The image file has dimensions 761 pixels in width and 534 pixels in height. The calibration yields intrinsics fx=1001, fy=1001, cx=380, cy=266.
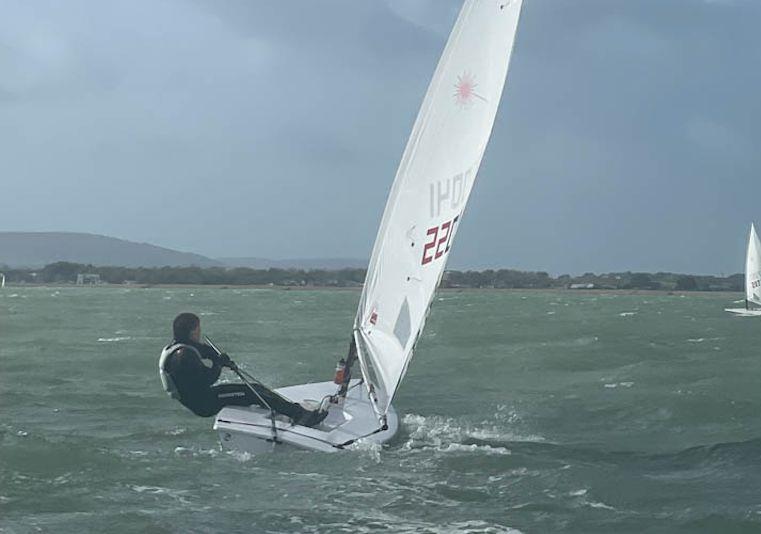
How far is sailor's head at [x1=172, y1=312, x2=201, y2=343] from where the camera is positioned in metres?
8.52

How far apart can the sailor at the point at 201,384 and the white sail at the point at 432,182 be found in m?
0.91

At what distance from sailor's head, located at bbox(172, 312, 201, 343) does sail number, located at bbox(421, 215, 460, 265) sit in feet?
7.17

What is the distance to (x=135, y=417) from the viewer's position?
1196 cm

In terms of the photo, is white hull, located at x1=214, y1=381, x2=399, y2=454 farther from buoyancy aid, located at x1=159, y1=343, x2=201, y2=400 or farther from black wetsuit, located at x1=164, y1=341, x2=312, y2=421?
buoyancy aid, located at x1=159, y1=343, x2=201, y2=400

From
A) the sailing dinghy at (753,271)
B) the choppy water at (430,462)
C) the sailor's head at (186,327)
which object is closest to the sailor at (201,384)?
the sailor's head at (186,327)

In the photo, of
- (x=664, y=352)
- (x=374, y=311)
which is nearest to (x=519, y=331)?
(x=664, y=352)

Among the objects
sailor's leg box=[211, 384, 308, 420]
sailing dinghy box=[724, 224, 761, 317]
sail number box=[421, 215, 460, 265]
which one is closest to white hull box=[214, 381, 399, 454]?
sailor's leg box=[211, 384, 308, 420]

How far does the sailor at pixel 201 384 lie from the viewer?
852 cm

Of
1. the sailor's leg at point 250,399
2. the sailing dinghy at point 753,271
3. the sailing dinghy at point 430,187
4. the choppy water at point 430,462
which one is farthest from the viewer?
the sailing dinghy at point 753,271

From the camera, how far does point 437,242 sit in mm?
9375

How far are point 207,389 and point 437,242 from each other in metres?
2.50

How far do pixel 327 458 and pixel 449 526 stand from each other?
182cm

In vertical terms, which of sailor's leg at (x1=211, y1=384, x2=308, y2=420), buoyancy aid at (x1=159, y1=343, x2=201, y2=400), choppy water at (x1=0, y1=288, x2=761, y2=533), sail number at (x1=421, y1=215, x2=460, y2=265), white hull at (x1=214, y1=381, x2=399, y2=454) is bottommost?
Answer: choppy water at (x1=0, y1=288, x2=761, y2=533)

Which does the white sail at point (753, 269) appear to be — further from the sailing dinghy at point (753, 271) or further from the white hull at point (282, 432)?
the white hull at point (282, 432)
